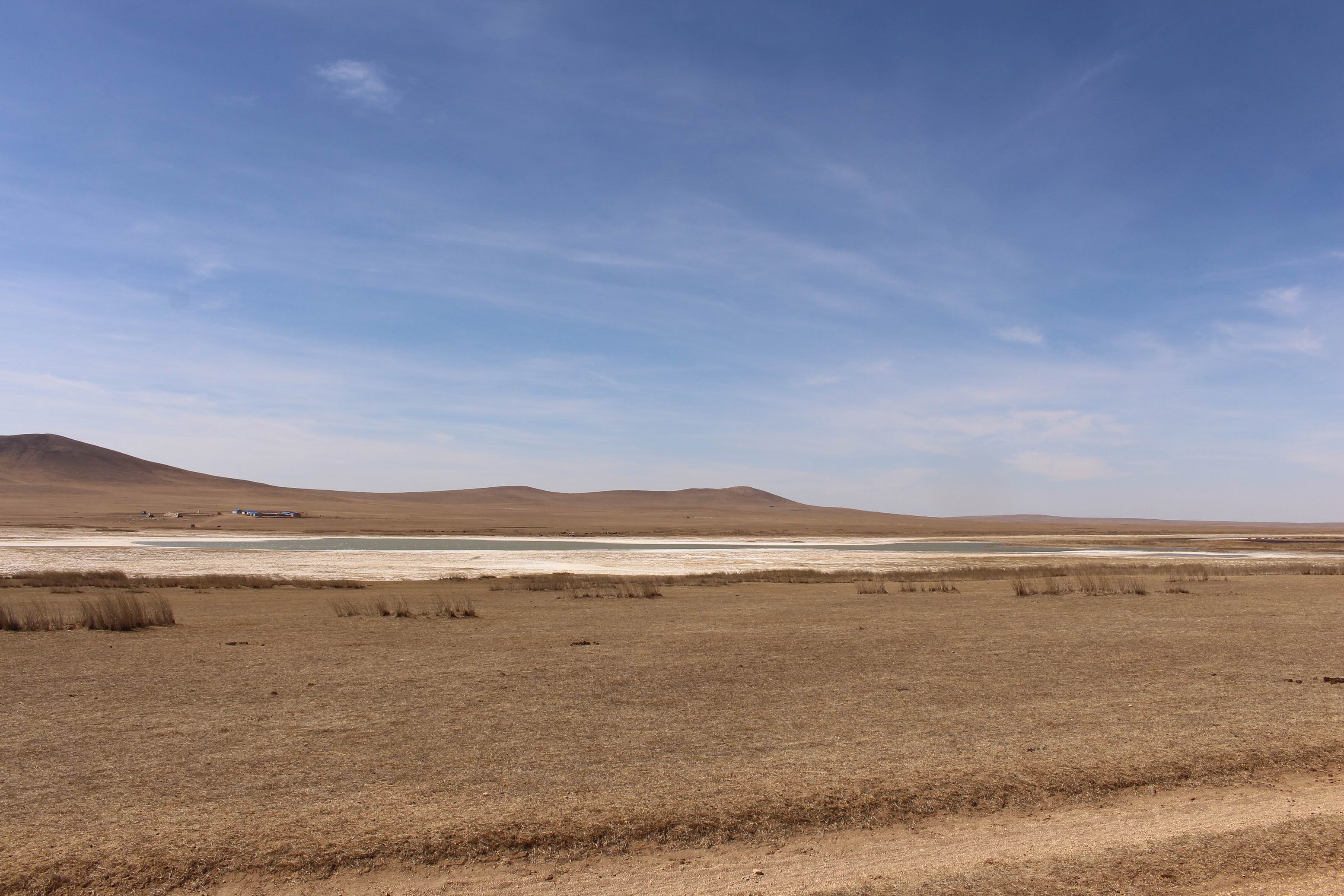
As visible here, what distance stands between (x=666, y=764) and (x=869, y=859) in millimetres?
2136

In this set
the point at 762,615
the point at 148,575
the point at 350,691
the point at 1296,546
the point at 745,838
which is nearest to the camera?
the point at 745,838

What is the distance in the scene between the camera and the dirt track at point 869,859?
4941 mm

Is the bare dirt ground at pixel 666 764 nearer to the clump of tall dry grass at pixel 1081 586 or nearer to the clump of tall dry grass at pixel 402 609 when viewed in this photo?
the clump of tall dry grass at pixel 402 609

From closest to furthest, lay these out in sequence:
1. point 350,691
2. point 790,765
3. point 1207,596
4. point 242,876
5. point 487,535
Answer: point 242,876
point 790,765
point 350,691
point 1207,596
point 487,535

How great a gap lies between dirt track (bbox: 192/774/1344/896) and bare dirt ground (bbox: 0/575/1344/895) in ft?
0.07

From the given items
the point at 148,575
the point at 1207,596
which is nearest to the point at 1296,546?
the point at 1207,596

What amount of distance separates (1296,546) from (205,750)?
80.8 metres

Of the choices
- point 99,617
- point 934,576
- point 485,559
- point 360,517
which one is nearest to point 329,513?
point 360,517

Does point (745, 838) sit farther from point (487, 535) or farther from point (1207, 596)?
point (487, 535)

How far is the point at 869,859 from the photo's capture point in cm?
533

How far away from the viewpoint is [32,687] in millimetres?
9922

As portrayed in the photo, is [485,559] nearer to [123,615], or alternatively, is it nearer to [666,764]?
[123,615]

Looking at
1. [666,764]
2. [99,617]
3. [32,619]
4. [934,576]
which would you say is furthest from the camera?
[934,576]

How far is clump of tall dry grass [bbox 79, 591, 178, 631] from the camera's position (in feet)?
50.0
